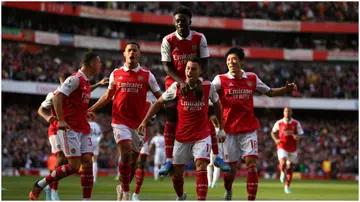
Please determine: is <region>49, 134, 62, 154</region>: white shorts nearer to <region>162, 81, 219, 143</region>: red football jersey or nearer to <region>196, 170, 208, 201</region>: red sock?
<region>162, 81, 219, 143</region>: red football jersey

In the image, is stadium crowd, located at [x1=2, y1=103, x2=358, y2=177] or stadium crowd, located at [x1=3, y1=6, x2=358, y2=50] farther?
stadium crowd, located at [x1=3, y1=6, x2=358, y2=50]

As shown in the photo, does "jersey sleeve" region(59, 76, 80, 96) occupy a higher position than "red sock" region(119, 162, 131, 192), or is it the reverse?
"jersey sleeve" region(59, 76, 80, 96)

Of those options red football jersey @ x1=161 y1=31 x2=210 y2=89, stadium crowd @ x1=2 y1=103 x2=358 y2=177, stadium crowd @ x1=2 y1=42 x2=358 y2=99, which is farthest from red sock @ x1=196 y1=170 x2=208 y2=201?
stadium crowd @ x1=2 y1=42 x2=358 y2=99

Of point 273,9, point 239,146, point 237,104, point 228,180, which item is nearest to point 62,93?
point 237,104

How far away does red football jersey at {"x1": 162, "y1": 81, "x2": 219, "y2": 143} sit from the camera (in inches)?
496

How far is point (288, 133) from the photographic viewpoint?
24.9 m

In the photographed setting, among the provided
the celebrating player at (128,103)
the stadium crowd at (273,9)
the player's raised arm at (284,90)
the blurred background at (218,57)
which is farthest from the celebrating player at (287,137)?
the stadium crowd at (273,9)

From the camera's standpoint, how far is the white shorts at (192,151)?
12.5 meters

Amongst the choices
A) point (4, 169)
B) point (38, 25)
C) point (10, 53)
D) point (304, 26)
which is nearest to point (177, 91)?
point (4, 169)

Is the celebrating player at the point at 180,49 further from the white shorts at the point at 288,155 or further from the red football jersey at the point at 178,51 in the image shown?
the white shorts at the point at 288,155

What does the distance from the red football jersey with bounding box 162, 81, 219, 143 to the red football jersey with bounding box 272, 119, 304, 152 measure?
12.4 m

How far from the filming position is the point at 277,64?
60125 millimetres

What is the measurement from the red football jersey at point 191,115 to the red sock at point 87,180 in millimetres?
1716

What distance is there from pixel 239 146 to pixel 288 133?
11.1 metres
